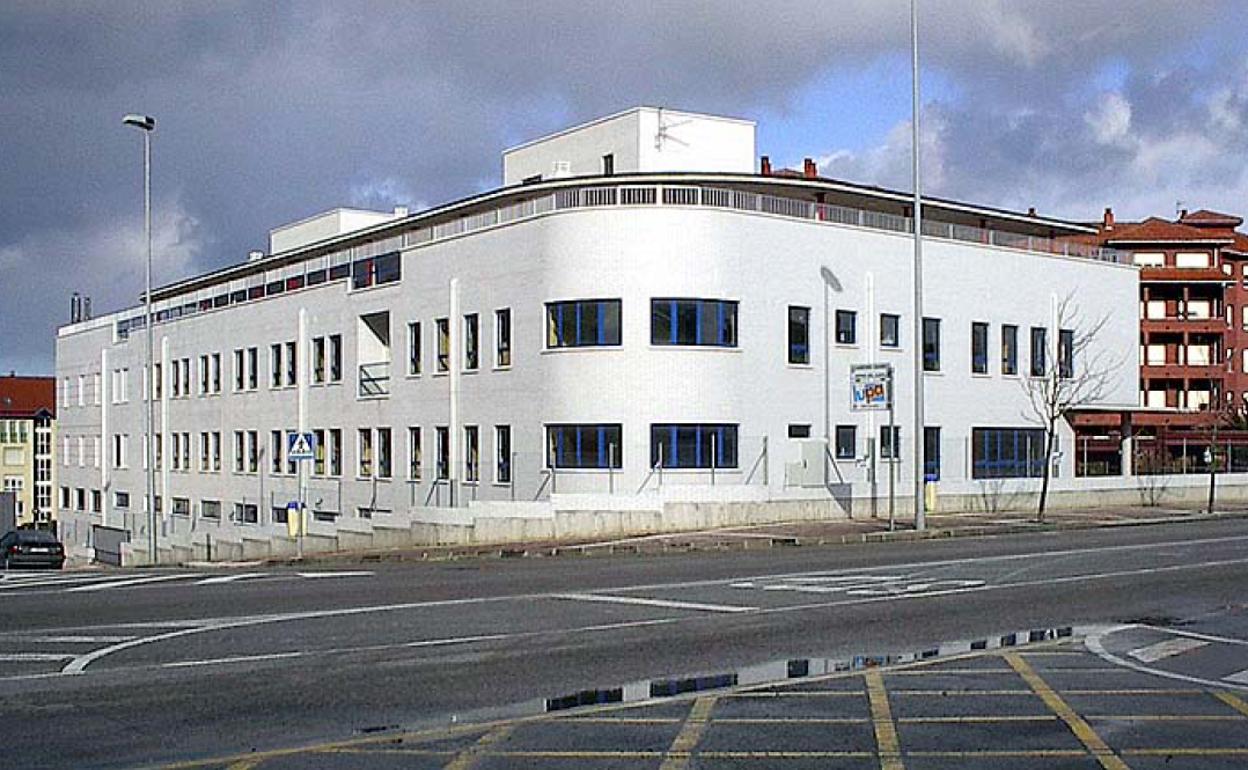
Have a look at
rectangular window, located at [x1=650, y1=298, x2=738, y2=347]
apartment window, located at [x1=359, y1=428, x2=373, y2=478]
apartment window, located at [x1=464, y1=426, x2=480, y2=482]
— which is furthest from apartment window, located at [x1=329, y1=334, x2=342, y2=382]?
rectangular window, located at [x1=650, y1=298, x2=738, y2=347]

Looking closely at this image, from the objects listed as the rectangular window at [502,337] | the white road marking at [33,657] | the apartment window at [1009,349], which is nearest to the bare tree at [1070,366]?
the apartment window at [1009,349]

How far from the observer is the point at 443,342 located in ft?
148

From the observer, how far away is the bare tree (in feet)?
158

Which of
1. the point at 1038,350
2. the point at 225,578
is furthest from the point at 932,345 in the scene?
the point at 225,578

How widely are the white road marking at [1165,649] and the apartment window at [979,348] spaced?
107 ft

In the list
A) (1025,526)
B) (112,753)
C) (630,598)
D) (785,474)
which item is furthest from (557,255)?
(112,753)

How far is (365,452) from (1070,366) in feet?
78.2

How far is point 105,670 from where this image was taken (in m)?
12.5

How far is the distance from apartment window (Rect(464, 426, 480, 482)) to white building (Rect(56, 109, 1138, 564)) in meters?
0.07

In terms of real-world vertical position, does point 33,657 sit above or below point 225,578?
above

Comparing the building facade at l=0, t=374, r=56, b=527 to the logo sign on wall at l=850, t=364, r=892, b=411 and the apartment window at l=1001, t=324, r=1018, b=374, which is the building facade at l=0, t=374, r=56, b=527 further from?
the logo sign on wall at l=850, t=364, r=892, b=411

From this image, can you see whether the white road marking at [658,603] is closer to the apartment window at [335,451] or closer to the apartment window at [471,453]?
the apartment window at [471,453]

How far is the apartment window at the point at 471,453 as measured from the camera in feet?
141

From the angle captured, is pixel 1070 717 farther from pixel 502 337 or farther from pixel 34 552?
pixel 34 552
